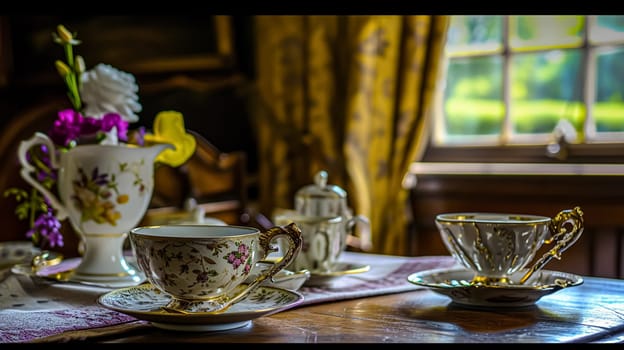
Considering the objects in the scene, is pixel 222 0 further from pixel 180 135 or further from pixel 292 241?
pixel 292 241

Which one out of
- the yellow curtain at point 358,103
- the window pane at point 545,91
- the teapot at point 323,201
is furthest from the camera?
the yellow curtain at point 358,103

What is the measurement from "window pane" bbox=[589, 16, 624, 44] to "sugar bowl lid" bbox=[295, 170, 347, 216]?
56.4 inches

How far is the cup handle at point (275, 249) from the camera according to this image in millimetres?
1049

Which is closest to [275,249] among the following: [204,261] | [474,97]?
[204,261]

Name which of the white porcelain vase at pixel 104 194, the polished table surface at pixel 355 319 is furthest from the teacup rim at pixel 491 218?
the white porcelain vase at pixel 104 194

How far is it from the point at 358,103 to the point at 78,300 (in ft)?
5.56

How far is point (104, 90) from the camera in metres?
1.44

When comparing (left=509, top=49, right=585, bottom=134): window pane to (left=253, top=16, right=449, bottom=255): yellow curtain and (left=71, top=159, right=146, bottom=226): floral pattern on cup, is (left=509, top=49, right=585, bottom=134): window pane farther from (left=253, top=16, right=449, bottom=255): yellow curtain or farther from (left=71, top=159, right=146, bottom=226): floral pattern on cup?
(left=71, top=159, right=146, bottom=226): floral pattern on cup

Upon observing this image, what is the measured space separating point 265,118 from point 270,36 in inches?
11.6

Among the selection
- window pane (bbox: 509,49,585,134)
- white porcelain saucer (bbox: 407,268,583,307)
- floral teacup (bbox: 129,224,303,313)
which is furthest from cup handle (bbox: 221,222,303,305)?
window pane (bbox: 509,49,585,134)

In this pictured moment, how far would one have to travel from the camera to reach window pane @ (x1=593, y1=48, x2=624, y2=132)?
8.43 ft

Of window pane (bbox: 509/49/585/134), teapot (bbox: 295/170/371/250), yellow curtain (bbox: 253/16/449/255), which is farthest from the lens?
yellow curtain (bbox: 253/16/449/255)

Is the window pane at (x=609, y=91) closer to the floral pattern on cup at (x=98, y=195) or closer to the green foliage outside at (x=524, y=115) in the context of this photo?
the green foliage outside at (x=524, y=115)

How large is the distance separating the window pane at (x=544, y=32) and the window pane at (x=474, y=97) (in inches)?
4.0
